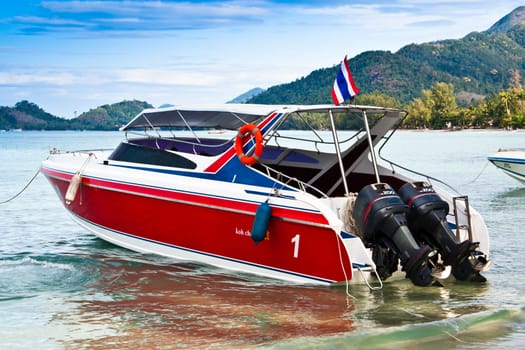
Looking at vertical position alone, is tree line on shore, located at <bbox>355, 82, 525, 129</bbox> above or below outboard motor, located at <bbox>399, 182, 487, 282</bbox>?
above

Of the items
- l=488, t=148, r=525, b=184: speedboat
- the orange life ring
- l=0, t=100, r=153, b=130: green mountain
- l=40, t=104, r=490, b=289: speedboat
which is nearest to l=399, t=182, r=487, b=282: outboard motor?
l=40, t=104, r=490, b=289: speedboat

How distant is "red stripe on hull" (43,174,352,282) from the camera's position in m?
7.64

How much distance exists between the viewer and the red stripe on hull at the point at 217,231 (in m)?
7.64

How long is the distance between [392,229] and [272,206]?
1.31 meters

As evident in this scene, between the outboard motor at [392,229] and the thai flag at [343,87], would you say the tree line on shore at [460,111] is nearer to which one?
the thai flag at [343,87]

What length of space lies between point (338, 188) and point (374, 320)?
2.87 metres

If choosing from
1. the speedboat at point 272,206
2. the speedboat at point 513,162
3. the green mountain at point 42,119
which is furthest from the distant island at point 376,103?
the speedboat at point 272,206

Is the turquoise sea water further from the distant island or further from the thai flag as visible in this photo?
the distant island

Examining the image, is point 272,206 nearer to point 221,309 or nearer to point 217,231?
point 217,231

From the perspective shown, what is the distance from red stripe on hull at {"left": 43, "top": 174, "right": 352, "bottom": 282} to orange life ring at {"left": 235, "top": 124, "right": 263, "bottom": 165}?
612 mm

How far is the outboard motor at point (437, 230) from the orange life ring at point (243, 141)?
1.70 metres

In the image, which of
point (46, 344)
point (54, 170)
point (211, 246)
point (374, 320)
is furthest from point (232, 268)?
point (54, 170)

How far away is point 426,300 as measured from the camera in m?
7.95

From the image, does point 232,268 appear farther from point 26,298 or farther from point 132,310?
point 26,298
